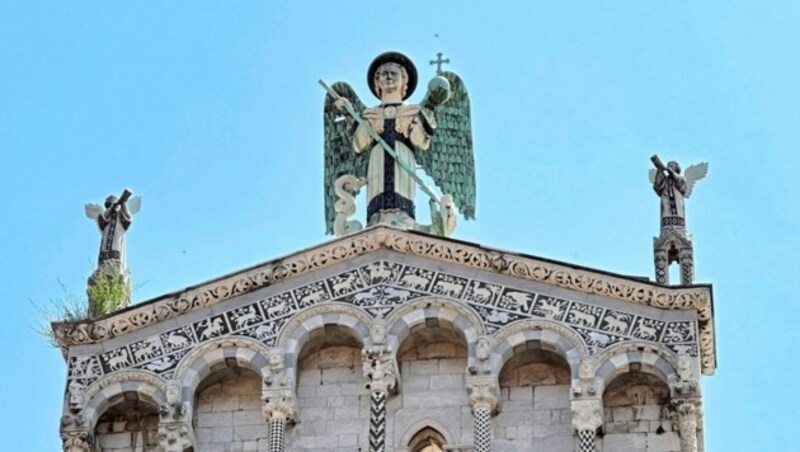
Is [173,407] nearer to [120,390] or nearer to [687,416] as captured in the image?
[120,390]

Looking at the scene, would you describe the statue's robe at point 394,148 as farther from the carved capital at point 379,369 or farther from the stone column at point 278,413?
the stone column at point 278,413

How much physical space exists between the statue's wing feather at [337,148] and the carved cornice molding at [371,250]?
5.40 feet

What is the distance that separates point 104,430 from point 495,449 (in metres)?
3.30

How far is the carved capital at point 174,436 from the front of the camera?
24672 mm

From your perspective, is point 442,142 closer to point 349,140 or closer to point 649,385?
point 349,140

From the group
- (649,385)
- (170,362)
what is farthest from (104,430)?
(649,385)

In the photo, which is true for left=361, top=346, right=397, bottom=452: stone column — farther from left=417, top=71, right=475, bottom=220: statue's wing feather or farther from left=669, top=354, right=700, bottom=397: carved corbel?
left=417, top=71, right=475, bottom=220: statue's wing feather

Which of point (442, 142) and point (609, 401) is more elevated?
point (442, 142)

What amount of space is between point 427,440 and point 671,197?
304 cm

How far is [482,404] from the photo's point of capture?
24594 millimetres

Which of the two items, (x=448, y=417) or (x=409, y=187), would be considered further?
(x=409, y=187)

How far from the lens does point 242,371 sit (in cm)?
2523

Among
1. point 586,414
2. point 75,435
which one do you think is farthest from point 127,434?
point 586,414

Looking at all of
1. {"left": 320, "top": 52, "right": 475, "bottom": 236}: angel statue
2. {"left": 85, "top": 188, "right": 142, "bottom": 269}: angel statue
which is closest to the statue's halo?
{"left": 320, "top": 52, "right": 475, "bottom": 236}: angel statue
